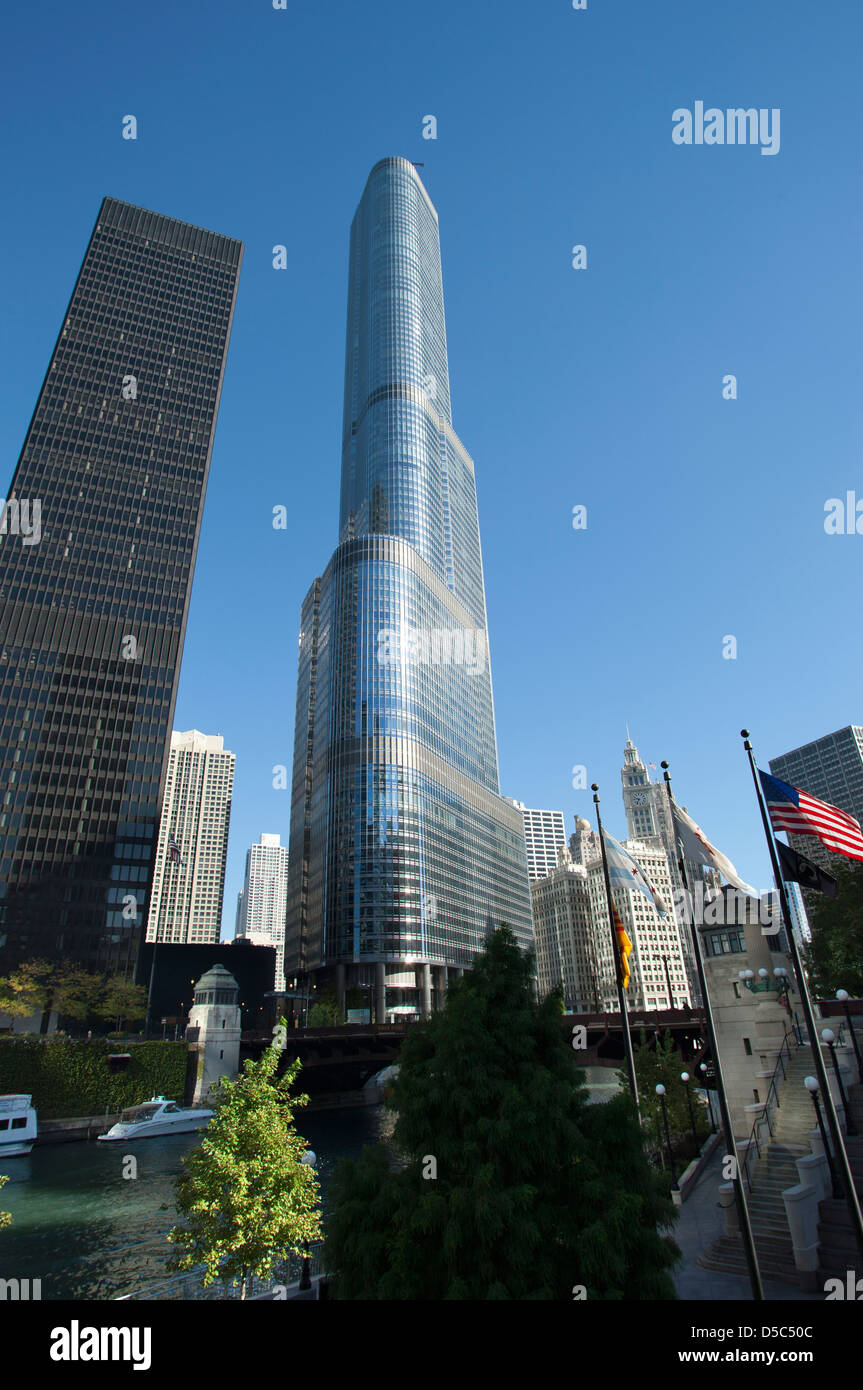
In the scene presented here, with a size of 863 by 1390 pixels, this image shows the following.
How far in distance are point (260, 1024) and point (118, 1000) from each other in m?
38.1

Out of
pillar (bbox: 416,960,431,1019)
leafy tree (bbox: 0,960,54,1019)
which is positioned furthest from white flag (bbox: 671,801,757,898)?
pillar (bbox: 416,960,431,1019)

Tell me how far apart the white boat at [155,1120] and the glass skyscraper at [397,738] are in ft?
153

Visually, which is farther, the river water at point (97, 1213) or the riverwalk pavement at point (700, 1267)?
the river water at point (97, 1213)

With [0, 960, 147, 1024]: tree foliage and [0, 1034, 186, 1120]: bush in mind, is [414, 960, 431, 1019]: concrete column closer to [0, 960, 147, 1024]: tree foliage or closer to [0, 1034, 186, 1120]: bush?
[0, 960, 147, 1024]: tree foliage

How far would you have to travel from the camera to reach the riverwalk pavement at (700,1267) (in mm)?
18234

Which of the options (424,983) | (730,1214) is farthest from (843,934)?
(424,983)

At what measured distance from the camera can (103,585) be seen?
4719 inches

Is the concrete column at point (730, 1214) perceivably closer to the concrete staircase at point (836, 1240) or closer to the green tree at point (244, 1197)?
the concrete staircase at point (836, 1240)

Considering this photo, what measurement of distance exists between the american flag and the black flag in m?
0.53

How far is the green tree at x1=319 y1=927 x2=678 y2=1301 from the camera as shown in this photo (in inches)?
465

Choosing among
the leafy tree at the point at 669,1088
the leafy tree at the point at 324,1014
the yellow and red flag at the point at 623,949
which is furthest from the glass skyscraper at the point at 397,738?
the yellow and red flag at the point at 623,949

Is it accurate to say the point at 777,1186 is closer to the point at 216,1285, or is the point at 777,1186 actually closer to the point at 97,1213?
the point at 216,1285
